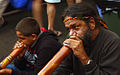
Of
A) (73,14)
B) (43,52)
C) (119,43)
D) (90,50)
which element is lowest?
(43,52)

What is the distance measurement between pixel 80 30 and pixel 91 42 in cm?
17

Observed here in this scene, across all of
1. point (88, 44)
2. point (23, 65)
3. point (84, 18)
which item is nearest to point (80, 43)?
point (88, 44)

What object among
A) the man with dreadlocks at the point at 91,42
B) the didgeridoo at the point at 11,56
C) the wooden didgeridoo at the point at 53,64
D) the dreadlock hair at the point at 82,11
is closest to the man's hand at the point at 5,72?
the didgeridoo at the point at 11,56

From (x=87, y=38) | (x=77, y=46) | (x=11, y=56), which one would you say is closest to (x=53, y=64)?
(x=77, y=46)

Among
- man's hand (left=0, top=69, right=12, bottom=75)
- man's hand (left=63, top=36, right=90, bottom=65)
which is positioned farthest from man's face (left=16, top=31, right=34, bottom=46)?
man's hand (left=63, top=36, right=90, bottom=65)

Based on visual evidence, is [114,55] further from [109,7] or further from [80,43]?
[109,7]

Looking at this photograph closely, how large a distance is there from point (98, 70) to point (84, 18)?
20.0 inches

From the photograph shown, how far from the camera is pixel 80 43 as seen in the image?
141cm

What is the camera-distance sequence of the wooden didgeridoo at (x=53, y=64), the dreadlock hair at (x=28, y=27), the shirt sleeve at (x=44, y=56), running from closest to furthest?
the wooden didgeridoo at (x=53, y=64) → the shirt sleeve at (x=44, y=56) → the dreadlock hair at (x=28, y=27)

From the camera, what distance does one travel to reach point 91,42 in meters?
1.57

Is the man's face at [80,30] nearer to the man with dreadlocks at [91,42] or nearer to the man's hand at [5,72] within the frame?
the man with dreadlocks at [91,42]

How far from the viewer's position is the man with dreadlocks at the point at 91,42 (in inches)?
55.1

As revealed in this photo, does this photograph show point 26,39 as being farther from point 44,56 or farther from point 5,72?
point 5,72

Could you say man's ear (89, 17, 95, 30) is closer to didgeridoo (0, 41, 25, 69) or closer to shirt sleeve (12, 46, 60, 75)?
shirt sleeve (12, 46, 60, 75)
